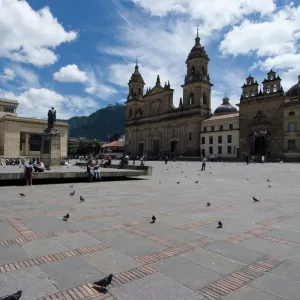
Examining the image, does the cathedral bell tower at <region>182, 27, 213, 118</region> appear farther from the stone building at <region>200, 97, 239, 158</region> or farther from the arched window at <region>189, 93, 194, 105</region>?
the stone building at <region>200, 97, 239, 158</region>

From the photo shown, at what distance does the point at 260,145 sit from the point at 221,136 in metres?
9.49

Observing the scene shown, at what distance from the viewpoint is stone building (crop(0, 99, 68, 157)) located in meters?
56.7

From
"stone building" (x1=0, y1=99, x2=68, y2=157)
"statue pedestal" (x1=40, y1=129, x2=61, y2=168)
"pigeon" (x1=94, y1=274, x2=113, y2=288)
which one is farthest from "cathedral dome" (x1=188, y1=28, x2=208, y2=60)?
"pigeon" (x1=94, y1=274, x2=113, y2=288)

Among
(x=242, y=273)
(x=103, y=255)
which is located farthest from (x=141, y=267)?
(x=242, y=273)

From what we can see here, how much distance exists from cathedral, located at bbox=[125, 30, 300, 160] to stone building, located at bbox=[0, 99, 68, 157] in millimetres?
25668

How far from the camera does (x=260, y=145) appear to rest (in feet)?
185

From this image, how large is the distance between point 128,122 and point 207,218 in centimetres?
8441

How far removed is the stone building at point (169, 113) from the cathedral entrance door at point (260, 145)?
14335mm

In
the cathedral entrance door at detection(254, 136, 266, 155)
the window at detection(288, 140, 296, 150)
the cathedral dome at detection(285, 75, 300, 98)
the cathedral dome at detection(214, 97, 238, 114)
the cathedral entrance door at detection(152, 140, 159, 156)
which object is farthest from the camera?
the cathedral entrance door at detection(152, 140, 159, 156)

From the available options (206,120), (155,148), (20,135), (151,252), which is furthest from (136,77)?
(151,252)

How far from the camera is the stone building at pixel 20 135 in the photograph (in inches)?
2233

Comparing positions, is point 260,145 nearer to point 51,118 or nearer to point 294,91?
point 294,91

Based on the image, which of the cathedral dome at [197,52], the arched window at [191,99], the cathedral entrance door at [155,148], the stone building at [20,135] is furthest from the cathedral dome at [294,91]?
the stone building at [20,135]

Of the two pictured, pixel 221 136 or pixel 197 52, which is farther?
pixel 197 52
